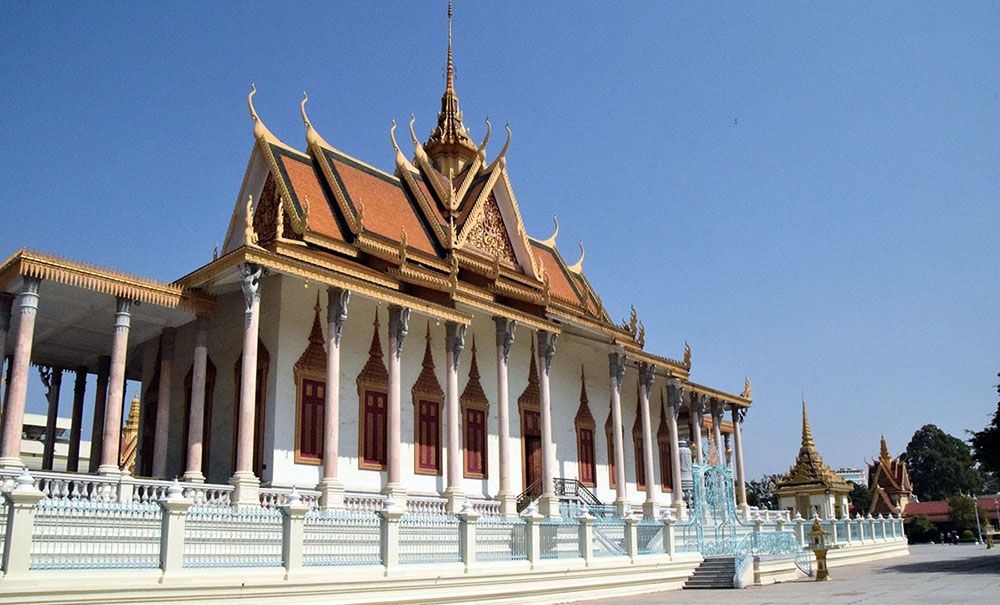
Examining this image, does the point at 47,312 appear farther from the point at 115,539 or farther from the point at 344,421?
the point at 115,539

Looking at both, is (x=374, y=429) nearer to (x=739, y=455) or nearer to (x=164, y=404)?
(x=164, y=404)

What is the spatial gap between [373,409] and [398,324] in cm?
180

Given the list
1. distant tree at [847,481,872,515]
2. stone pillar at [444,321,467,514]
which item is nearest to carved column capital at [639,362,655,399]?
stone pillar at [444,321,467,514]

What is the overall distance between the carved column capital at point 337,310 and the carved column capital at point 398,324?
124 cm

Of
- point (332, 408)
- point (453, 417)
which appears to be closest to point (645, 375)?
point (453, 417)

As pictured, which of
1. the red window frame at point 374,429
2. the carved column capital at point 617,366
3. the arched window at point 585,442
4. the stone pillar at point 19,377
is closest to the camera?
the stone pillar at point 19,377

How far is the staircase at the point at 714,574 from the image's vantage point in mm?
16109

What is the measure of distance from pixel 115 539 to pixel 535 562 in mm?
6363

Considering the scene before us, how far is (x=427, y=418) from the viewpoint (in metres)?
17.8

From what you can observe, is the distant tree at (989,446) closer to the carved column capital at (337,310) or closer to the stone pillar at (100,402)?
the carved column capital at (337,310)

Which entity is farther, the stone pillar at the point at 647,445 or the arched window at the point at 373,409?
the stone pillar at the point at 647,445

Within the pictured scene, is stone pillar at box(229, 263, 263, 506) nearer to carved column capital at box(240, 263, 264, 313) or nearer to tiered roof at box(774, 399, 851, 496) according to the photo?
carved column capital at box(240, 263, 264, 313)

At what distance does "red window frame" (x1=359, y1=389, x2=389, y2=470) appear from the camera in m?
16.4

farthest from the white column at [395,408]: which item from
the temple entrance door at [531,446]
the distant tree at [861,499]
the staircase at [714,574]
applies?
the distant tree at [861,499]
